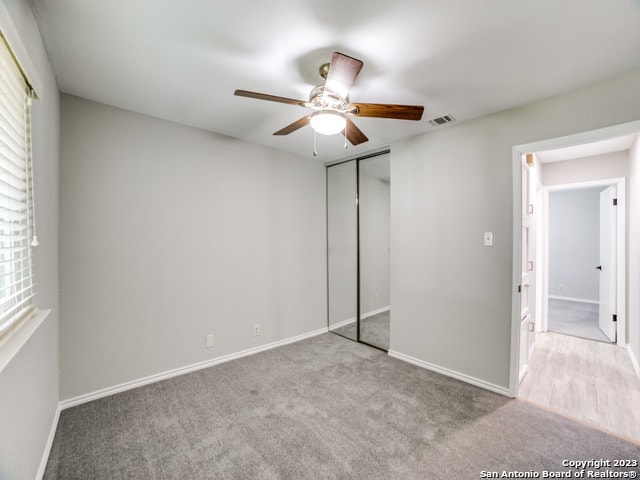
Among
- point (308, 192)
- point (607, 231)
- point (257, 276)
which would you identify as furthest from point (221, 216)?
point (607, 231)

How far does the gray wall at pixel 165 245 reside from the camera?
7.15 feet

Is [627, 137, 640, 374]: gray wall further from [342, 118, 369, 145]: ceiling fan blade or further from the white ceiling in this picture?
[342, 118, 369, 145]: ceiling fan blade

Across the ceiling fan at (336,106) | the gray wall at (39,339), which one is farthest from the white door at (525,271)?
the gray wall at (39,339)

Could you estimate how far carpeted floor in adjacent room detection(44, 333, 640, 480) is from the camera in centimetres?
161

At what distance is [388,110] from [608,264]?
411 cm

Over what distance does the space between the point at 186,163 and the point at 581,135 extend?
3273 mm

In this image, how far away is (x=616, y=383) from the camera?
2.54m

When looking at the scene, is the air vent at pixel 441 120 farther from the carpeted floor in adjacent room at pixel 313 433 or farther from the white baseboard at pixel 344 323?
the white baseboard at pixel 344 323

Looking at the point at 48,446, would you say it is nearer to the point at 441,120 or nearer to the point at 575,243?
the point at 441,120

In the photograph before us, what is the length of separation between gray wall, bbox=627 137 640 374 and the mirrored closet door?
2430mm

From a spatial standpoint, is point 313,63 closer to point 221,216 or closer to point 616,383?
point 221,216

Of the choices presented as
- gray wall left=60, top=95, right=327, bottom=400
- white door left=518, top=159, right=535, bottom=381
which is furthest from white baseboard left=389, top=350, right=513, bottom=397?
gray wall left=60, top=95, right=327, bottom=400

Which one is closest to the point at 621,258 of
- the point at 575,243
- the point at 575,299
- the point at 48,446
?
the point at 575,243

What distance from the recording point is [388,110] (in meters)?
1.72
